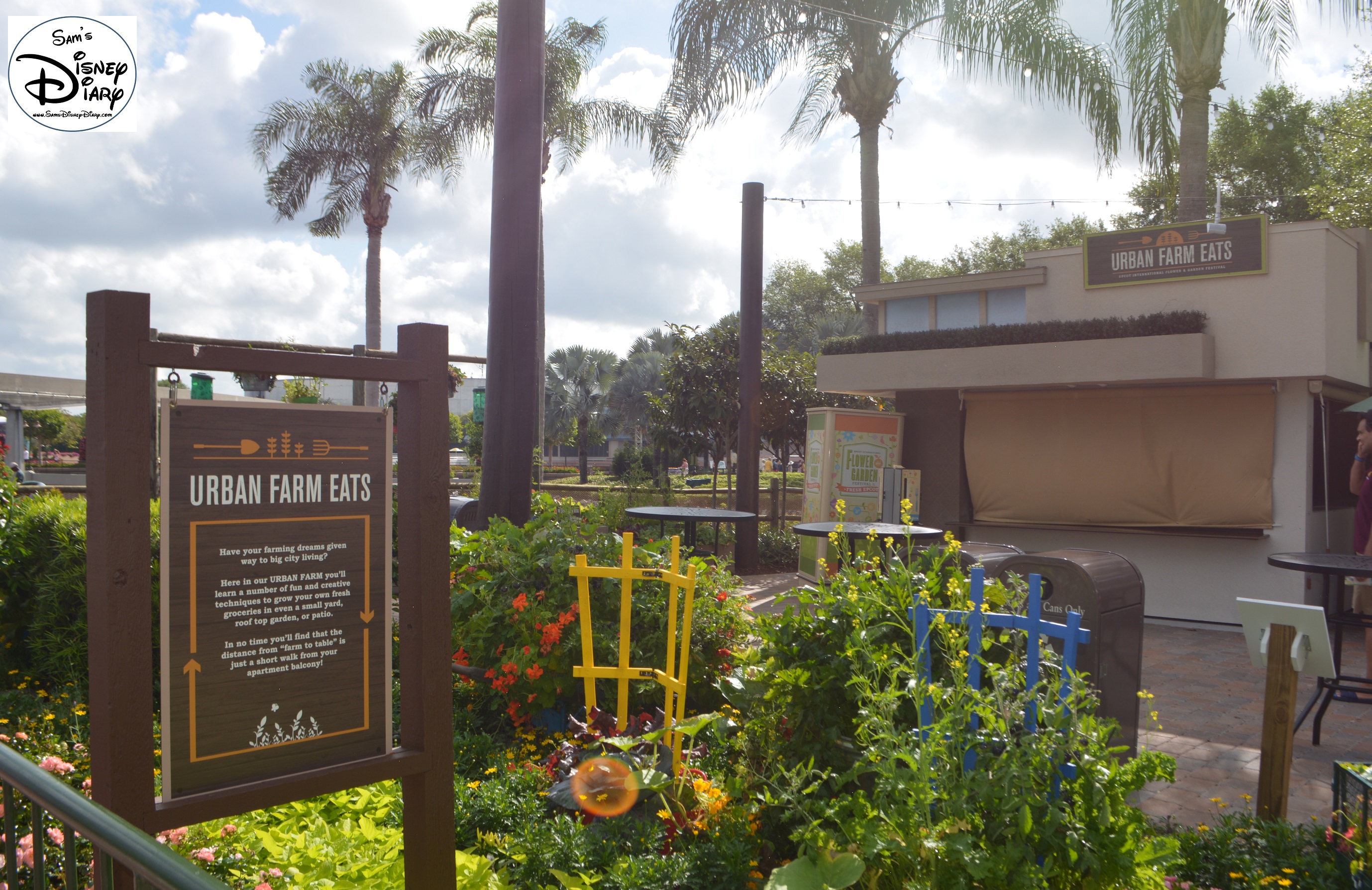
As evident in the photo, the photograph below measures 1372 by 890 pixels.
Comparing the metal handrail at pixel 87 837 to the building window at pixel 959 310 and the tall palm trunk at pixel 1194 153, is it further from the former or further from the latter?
the tall palm trunk at pixel 1194 153

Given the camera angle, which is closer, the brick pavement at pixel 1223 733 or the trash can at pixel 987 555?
the brick pavement at pixel 1223 733

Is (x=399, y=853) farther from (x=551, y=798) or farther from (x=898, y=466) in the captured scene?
(x=898, y=466)

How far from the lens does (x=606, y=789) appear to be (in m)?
3.44

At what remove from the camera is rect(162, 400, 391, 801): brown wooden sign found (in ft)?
7.38

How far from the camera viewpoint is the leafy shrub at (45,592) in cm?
556

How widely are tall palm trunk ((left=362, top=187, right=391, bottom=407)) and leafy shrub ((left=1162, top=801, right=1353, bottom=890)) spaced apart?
79.1 feet

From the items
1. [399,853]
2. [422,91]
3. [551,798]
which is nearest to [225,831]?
[399,853]

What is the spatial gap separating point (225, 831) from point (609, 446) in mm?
76607

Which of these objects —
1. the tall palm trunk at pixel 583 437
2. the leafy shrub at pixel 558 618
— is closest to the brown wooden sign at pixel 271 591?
the leafy shrub at pixel 558 618

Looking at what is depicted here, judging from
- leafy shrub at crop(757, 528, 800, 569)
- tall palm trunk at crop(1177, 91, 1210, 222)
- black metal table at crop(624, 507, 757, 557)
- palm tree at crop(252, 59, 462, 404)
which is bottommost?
leafy shrub at crop(757, 528, 800, 569)

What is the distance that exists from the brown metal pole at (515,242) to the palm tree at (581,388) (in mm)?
41629

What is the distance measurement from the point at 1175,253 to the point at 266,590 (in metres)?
9.93

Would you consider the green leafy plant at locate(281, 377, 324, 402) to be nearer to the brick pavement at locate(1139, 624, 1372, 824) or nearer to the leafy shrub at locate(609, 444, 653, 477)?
the brick pavement at locate(1139, 624, 1372, 824)

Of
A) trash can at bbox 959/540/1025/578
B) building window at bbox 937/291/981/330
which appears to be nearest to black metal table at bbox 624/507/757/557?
trash can at bbox 959/540/1025/578
